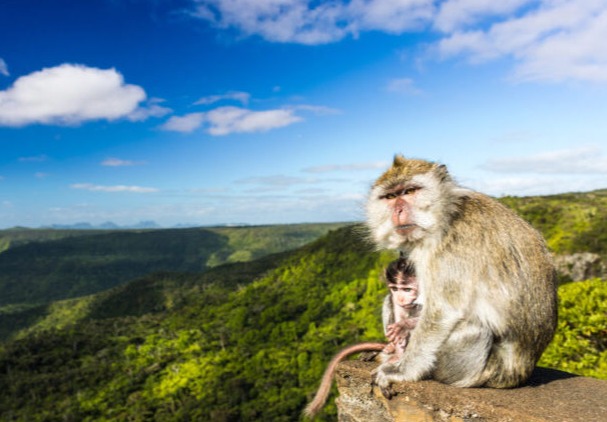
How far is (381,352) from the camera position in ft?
15.8

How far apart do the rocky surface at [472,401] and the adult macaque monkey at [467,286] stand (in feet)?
0.47

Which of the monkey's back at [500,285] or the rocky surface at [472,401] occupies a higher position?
the monkey's back at [500,285]

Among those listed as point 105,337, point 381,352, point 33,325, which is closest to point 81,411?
point 105,337

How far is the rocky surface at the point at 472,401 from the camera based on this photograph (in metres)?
3.49

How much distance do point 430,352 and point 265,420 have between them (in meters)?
37.8

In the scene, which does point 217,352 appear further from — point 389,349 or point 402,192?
point 402,192

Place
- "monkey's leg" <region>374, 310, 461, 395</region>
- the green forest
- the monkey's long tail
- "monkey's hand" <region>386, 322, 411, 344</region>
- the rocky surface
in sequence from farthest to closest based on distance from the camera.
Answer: the green forest < the monkey's long tail < "monkey's hand" <region>386, 322, 411, 344</region> < "monkey's leg" <region>374, 310, 461, 395</region> < the rocky surface

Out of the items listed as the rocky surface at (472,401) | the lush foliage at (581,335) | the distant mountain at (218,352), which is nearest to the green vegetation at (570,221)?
the distant mountain at (218,352)

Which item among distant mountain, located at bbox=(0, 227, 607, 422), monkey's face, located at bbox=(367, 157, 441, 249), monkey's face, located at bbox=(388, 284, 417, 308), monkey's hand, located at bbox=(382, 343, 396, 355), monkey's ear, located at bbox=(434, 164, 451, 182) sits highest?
monkey's ear, located at bbox=(434, 164, 451, 182)

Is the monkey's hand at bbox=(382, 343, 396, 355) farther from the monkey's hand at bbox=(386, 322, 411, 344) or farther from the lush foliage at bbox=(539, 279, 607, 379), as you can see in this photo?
the lush foliage at bbox=(539, 279, 607, 379)

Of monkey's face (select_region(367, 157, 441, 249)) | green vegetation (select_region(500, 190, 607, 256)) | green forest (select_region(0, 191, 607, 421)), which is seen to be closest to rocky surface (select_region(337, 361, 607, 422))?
monkey's face (select_region(367, 157, 441, 249))

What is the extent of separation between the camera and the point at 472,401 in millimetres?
3646

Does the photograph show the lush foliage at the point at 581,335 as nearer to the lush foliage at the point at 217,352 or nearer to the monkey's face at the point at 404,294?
the monkey's face at the point at 404,294

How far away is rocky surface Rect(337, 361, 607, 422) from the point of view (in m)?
3.49
